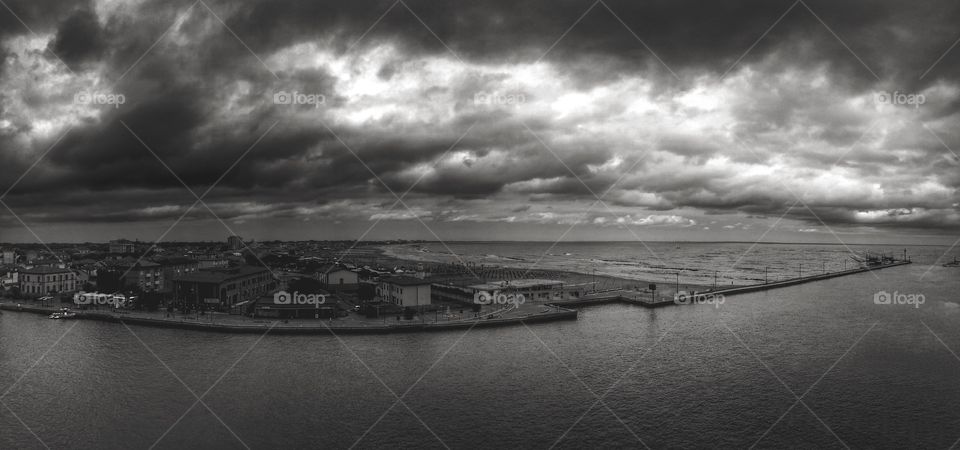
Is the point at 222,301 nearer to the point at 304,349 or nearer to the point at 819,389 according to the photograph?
the point at 304,349

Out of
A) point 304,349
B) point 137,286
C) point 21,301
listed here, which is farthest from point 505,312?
point 21,301

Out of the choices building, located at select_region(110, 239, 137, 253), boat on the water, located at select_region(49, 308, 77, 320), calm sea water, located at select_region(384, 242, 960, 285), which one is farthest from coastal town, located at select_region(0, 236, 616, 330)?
building, located at select_region(110, 239, 137, 253)

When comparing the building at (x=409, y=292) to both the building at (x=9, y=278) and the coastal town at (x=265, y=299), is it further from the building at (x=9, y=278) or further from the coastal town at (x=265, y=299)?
the building at (x=9, y=278)

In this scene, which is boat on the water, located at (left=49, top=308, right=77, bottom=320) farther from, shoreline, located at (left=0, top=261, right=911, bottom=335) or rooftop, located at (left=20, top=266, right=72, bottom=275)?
rooftop, located at (left=20, top=266, right=72, bottom=275)

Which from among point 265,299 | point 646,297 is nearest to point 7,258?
point 265,299

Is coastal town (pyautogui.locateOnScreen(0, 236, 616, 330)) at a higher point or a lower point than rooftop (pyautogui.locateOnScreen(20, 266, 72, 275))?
lower
